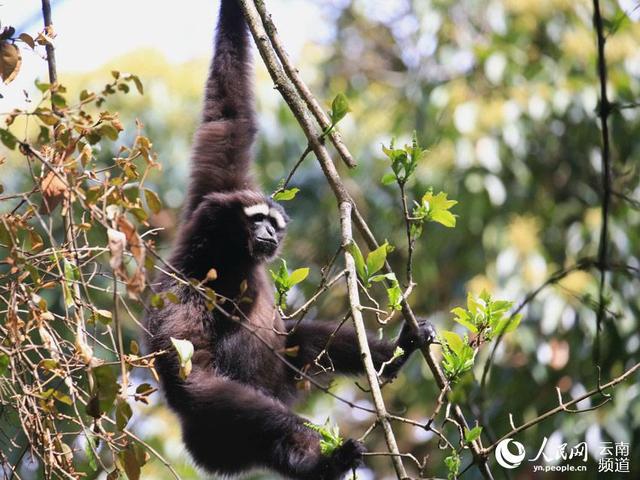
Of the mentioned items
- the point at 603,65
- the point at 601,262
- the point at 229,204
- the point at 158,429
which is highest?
the point at 603,65

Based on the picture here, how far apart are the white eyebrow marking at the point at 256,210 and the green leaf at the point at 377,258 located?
209 cm

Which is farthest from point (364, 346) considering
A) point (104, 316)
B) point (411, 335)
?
point (411, 335)

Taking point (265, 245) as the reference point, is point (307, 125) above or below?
above

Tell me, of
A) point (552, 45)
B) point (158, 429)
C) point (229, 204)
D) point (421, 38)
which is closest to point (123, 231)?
point (229, 204)

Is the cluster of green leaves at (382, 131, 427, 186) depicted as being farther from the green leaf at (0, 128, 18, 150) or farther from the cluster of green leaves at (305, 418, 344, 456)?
the green leaf at (0, 128, 18, 150)

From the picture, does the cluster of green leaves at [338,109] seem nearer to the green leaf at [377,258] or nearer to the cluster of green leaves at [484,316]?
the green leaf at [377,258]

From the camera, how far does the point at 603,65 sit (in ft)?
6.71

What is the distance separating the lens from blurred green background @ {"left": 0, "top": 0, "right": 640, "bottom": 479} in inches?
281

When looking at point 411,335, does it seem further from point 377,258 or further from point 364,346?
point 364,346

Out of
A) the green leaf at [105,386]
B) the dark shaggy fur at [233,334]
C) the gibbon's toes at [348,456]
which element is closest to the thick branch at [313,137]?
the gibbon's toes at [348,456]

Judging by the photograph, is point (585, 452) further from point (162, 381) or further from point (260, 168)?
point (260, 168)

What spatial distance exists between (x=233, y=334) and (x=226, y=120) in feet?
4.66

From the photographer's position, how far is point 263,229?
486 centimetres

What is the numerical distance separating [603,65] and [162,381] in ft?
9.62
